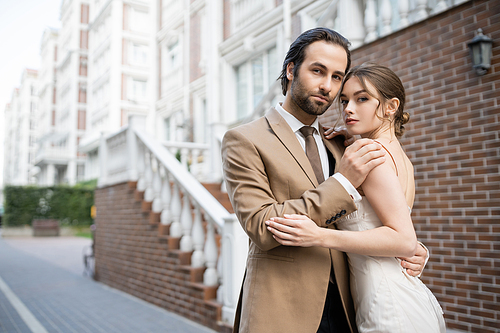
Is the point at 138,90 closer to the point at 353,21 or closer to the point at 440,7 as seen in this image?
the point at 353,21

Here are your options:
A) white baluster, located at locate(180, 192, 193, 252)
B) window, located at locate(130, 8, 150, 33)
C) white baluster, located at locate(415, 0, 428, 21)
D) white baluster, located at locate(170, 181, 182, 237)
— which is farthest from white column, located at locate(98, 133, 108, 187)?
window, located at locate(130, 8, 150, 33)

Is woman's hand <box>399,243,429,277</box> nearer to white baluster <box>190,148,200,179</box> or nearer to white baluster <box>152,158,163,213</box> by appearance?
white baluster <box>152,158,163,213</box>

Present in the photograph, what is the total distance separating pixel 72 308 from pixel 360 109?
6.31 meters

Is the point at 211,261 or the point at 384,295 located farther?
the point at 211,261

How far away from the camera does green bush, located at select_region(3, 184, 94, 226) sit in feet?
76.1

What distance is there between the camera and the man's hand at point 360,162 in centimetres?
154

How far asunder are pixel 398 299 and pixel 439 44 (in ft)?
12.0

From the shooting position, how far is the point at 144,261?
6.48 metres

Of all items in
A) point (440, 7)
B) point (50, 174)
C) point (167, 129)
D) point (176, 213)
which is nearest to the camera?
point (440, 7)

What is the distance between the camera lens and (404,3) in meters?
4.68

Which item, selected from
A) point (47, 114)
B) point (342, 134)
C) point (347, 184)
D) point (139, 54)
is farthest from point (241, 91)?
point (47, 114)

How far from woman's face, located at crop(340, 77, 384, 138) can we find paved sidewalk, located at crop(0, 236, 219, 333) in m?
3.86

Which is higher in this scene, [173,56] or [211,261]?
[173,56]

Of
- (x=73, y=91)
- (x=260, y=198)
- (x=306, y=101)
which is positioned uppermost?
(x=73, y=91)
